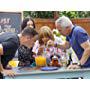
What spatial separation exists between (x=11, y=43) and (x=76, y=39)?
36 centimetres

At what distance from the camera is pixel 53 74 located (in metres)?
1.65

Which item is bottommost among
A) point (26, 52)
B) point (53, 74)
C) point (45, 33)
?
point (53, 74)

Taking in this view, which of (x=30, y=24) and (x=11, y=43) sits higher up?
(x=30, y=24)

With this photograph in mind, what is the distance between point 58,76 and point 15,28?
36cm

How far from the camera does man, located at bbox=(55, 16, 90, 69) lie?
166 centimetres

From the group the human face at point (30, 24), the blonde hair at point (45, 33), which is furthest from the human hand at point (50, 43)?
the human face at point (30, 24)

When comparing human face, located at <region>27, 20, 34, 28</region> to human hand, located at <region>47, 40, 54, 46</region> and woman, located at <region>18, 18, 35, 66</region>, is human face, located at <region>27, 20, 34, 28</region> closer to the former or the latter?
woman, located at <region>18, 18, 35, 66</region>

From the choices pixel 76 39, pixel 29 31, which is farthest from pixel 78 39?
pixel 29 31

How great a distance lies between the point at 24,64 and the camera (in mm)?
1654

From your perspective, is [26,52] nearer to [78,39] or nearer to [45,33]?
[45,33]
